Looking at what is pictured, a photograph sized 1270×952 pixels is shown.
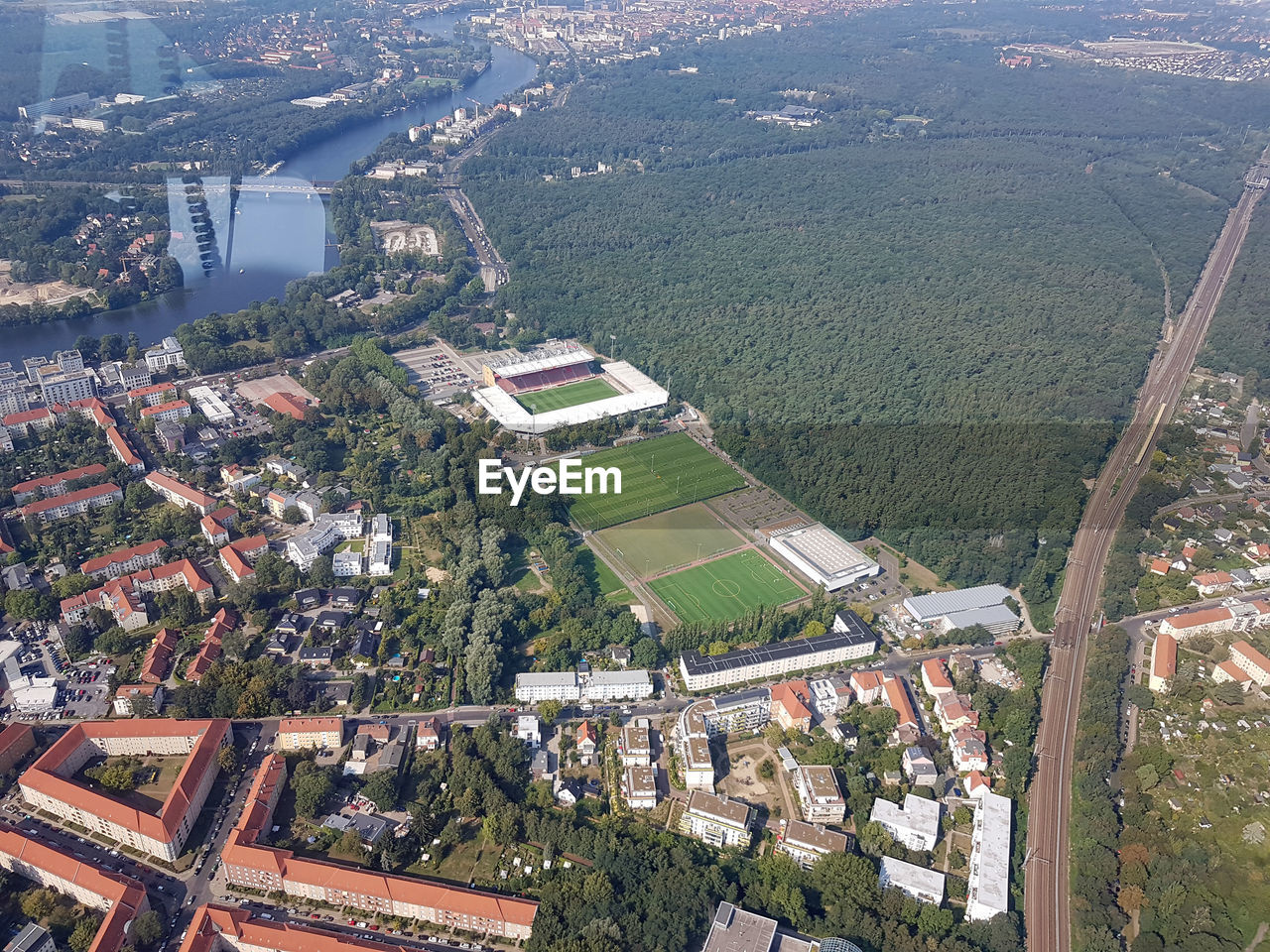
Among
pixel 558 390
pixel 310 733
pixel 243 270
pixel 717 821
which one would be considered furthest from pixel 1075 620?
pixel 243 270

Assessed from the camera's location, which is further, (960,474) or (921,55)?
(921,55)

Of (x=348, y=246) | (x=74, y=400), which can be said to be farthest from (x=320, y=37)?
(x=74, y=400)

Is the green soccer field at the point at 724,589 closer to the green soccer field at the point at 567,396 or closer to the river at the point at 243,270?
the green soccer field at the point at 567,396

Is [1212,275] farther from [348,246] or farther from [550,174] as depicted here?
[348,246]

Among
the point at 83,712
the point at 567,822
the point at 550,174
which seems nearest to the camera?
the point at 567,822

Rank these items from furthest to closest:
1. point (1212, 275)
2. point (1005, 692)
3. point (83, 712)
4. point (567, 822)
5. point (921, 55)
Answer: point (921, 55), point (1212, 275), point (1005, 692), point (83, 712), point (567, 822)

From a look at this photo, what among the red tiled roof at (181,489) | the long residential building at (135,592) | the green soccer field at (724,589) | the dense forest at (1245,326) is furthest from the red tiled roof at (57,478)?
the dense forest at (1245,326)

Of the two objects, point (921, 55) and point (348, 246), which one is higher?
point (921, 55)

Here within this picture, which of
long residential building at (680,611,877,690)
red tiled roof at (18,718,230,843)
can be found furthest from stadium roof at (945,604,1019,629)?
red tiled roof at (18,718,230,843)

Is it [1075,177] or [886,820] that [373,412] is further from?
[1075,177]
